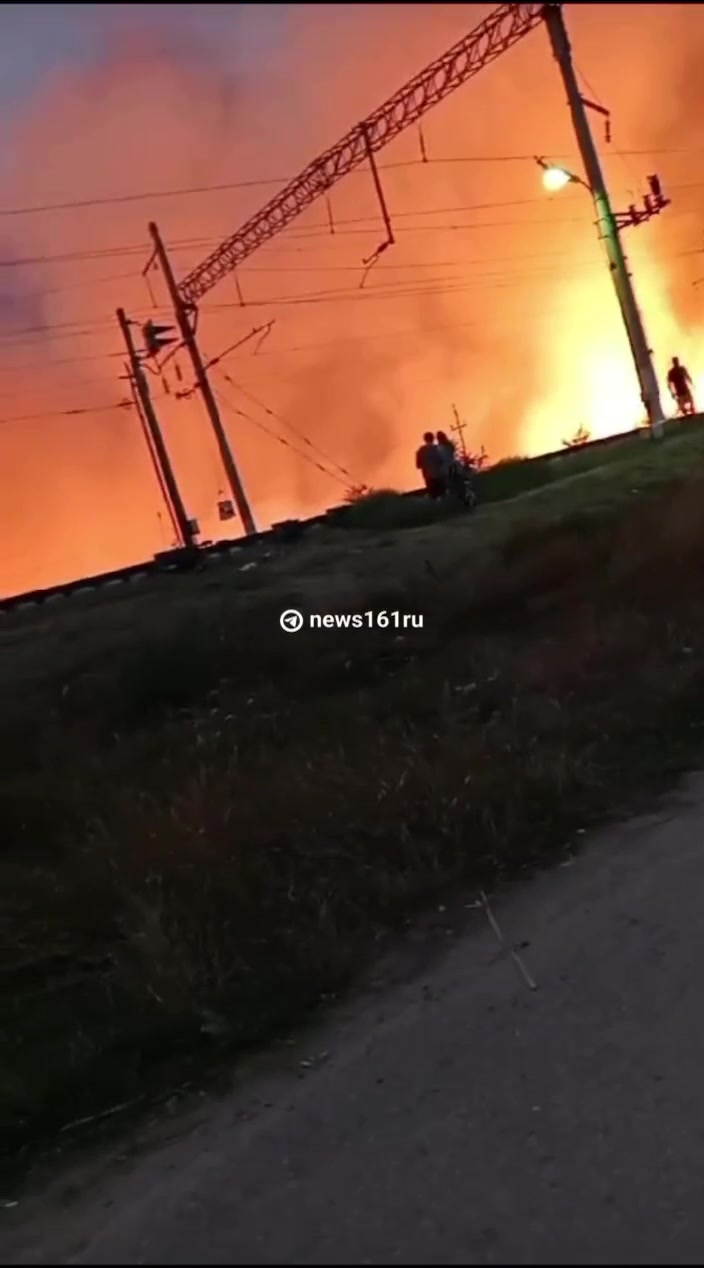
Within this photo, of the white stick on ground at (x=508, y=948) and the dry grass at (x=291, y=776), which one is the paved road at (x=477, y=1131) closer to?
the white stick on ground at (x=508, y=948)

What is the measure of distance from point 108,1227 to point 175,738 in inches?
250

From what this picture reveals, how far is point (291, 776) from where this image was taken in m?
7.21

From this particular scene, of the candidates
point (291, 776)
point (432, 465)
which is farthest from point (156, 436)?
point (291, 776)

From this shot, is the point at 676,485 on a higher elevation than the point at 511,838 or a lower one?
higher

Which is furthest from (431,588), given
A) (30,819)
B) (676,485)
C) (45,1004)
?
(45,1004)

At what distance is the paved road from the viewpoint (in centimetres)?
246

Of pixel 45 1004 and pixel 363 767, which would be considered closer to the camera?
Result: pixel 45 1004

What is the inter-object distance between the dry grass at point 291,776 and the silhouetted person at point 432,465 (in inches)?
269

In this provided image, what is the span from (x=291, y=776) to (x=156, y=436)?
23.2 m

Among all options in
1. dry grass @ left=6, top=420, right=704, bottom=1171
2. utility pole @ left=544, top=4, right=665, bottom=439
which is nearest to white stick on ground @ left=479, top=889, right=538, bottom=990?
dry grass @ left=6, top=420, right=704, bottom=1171

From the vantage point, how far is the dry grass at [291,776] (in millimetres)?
5051

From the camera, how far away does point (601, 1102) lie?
136 inches

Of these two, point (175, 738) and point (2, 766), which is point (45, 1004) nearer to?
point (175, 738)

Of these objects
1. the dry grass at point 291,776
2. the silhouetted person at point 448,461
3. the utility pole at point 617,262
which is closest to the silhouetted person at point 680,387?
the utility pole at point 617,262
